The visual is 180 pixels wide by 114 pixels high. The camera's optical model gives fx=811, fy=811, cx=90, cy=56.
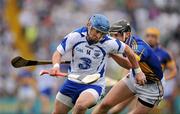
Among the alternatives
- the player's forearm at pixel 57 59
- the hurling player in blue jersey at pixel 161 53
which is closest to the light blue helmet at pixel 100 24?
the player's forearm at pixel 57 59

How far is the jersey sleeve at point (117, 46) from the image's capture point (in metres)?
12.9

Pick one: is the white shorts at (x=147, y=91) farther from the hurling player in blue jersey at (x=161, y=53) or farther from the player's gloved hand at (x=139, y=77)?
the hurling player in blue jersey at (x=161, y=53)

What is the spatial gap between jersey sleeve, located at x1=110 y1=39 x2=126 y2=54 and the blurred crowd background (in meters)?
8.48

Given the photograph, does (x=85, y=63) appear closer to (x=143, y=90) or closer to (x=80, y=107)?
(x=80, y=107)

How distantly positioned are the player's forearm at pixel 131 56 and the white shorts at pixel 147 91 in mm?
950

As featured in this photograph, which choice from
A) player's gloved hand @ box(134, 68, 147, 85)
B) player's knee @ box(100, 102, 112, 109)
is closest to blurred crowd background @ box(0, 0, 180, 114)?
player's knee @ box(100, 102, 112, 109)

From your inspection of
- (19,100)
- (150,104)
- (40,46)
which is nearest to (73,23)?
(40,46)

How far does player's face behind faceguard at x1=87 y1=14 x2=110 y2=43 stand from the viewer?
12594mm

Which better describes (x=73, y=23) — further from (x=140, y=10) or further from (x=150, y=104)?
(x=150, y=104)

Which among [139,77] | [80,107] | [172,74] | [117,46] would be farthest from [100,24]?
[172,74]

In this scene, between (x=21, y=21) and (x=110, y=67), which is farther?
(x=21, y=21)

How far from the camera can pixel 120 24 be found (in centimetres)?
1362

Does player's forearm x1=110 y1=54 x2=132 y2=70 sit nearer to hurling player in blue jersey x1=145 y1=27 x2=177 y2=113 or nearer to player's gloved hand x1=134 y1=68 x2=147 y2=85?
player's gloved hand x1=134 y1=68 x2=147 y2=85

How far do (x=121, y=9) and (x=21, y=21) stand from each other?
3.18m
